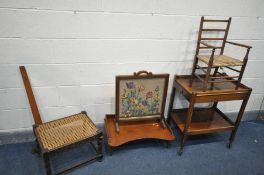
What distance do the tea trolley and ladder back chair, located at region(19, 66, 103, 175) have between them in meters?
0.85

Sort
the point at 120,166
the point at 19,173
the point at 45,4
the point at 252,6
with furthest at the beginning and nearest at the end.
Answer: the point at 252,6
the point at 120,166
the point at 19,173
the point at 45,4

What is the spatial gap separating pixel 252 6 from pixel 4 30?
230 cm

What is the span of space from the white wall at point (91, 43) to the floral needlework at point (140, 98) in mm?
216

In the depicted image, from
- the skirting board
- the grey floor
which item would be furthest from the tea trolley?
the skirting board

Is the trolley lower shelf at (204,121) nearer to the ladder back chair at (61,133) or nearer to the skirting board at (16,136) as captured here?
the ladder back chair at (61,133)

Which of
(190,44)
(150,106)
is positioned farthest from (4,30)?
(190,44)

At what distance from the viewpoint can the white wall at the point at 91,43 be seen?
1.84 meters

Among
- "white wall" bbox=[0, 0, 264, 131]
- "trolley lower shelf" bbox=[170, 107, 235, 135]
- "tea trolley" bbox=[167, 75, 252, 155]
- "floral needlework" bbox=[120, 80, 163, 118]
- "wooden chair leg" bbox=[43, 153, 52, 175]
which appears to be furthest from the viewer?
"trolley lower shelf" bbox=[170, 107, 235, 135]

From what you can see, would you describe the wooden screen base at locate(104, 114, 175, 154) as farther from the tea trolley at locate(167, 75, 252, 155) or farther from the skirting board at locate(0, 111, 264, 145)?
the skirting board at locate(0, 111, 264, 145)

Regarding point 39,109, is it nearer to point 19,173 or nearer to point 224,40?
point 19,173

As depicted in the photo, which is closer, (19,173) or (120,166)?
(19,173)

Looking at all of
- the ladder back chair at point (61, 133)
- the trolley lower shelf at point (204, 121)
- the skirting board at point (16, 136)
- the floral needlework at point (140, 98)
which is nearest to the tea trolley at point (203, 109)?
the trolley lower shelf at point (204, 121)

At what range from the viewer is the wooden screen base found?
211 centimetres

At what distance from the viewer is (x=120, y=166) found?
204 centimetres
